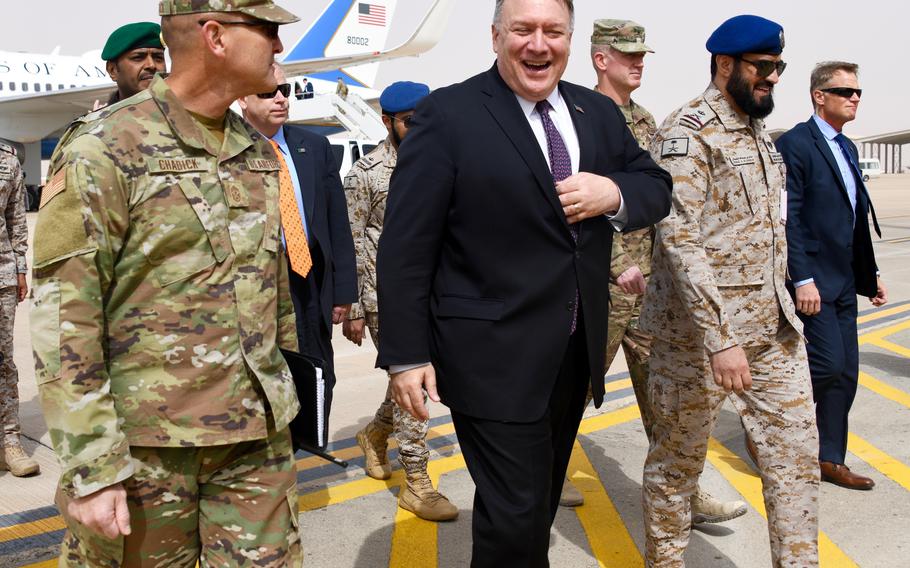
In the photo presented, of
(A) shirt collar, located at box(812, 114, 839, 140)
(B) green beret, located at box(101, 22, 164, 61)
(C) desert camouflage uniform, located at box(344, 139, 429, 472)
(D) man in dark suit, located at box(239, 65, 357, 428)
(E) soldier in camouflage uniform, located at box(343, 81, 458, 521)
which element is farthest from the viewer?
(A) shirt collar, located at box(812, 114, 839, 140)

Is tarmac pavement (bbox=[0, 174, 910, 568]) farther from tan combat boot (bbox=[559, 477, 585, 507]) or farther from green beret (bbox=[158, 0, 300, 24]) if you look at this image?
green beret (bbox=[158, 0, 300, 24])

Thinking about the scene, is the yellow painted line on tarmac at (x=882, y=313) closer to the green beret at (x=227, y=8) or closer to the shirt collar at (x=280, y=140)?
the shirt collar at (x=280, y=140)

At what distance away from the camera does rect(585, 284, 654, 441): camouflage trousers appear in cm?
450

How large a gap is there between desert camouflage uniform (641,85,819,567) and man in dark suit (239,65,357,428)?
1386 mm

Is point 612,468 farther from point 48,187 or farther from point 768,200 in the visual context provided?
point 48,187

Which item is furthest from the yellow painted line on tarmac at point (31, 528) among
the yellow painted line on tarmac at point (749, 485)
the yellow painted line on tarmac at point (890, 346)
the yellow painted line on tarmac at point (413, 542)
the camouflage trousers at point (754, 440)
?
the yellow painted line on tarmac at point (890, 346)

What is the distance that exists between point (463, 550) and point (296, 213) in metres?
1.56

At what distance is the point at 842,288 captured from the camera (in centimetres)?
465

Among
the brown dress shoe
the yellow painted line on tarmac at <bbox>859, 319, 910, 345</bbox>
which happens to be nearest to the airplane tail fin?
the yellow painted line on tarmac at <bbox>859, 319, 910, 345</bbox>

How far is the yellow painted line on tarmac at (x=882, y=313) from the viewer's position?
943 centimetres

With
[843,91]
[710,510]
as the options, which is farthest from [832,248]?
[710,510]

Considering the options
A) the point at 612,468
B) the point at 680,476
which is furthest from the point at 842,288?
the point at 680,476

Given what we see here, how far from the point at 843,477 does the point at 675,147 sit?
2319 millimetres

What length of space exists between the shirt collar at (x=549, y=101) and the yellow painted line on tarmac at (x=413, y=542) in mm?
1951
